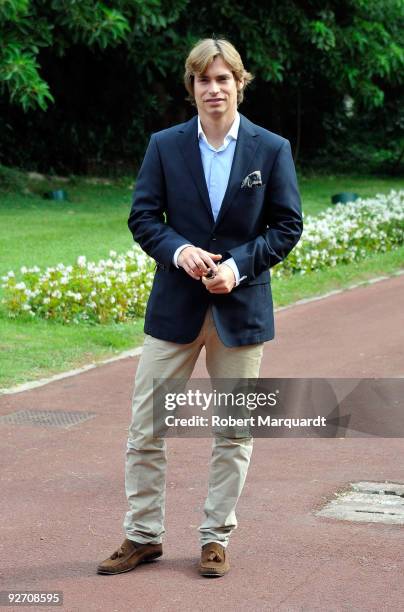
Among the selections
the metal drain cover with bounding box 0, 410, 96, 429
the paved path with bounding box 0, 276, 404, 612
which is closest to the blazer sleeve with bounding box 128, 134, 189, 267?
the paved path with bounding box 0, 276, 404, 612

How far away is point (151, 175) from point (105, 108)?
23.6 meters

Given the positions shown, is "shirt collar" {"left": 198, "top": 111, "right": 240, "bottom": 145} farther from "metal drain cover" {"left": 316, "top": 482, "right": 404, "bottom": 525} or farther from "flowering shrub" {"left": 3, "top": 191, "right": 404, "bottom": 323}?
"flowering shrub" {"left": 3, "top": 191, "right": 404, "bottom": 323}

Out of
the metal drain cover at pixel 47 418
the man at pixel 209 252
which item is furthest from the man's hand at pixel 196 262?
the metal drain cover at pixel 47 418

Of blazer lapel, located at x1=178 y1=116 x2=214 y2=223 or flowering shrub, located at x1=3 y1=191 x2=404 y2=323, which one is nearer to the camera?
blazer lapel, located at x1=178 y1=116 x2=214 y2=223

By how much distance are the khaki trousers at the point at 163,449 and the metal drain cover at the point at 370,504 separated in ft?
3.59

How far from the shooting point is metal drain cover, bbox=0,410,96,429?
25.9 ft

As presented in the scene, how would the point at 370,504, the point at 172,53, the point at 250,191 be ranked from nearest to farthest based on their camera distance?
the point at 250,191 → the point at 370,504 → the point at 172,53

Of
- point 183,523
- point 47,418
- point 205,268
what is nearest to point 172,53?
point 47,418

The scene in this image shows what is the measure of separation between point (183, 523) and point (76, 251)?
427 inches

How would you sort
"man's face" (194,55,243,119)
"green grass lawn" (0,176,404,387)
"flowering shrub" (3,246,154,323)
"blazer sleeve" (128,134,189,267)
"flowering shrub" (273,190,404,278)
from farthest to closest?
"flowering shrub" (273,190,404,278) → "flowering shrub" (3,246,154,323) → "green grass lawn" (0,176,404,387) → "blazer sleeve" (128,134,189,267) → "man's face" (194,55,243,119)

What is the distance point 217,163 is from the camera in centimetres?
496

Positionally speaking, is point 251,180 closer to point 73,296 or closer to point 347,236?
point 73,296

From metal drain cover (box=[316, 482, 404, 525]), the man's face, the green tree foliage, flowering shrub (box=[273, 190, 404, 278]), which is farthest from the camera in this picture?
the green tree foliage

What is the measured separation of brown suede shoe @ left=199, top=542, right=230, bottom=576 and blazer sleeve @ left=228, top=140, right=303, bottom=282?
114 cm
